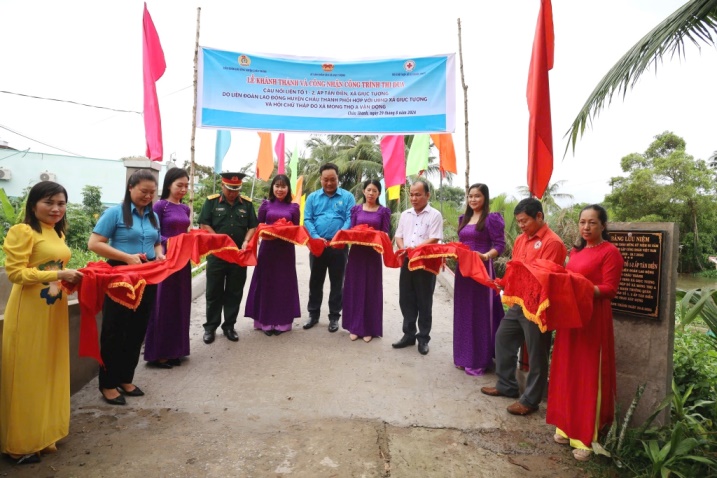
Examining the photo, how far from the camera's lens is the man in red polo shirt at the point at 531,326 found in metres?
3.09

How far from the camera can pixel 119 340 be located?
3.28m

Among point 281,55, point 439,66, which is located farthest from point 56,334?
point 439,66

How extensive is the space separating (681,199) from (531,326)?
2641 centimetres

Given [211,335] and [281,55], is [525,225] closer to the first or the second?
[211,335]

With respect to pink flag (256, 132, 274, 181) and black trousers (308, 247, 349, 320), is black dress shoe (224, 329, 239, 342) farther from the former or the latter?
pink flag (256, 132, 274, 181)

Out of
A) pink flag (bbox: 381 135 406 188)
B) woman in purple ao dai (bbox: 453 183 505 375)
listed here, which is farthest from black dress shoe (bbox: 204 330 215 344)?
pink flag (bbox: 381 135 406 188)

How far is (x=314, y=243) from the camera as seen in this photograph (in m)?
4.73

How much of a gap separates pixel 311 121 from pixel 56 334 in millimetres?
3944

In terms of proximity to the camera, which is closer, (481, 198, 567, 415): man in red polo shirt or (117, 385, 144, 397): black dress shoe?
(481, 198, 567, 415): man in red polo shirt

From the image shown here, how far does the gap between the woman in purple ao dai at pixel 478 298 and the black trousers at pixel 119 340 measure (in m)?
2.75

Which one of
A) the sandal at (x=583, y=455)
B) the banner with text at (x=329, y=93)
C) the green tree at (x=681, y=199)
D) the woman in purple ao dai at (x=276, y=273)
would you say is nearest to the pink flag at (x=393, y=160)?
the banner with text at (x=329, y=93)

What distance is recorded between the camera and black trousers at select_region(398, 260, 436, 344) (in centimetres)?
444

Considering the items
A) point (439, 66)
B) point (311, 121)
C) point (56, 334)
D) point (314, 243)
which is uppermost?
point (439, 66)

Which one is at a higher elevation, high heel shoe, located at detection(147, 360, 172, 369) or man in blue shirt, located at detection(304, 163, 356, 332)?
man in blue shirt, located at detection(304, 163, 356, 332)
